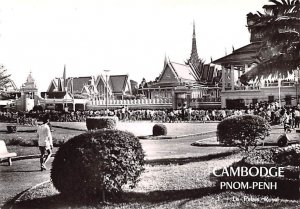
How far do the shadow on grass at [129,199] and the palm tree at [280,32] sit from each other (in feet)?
10.1

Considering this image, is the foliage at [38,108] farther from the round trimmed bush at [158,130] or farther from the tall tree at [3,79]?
the round trimmed bush at [158,130]

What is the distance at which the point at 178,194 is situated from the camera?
7.96m

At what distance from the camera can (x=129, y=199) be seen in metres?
7.70

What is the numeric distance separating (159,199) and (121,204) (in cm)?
76

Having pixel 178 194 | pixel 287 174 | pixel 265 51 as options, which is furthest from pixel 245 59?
pixel 178 194

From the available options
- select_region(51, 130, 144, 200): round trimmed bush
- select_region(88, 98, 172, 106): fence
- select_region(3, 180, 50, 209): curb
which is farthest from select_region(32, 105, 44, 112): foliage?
select_region(51, 130, 144, 200): round trimmed bush

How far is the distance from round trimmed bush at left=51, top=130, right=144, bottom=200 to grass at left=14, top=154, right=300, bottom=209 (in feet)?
1.54

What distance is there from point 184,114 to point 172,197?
18.2 meters

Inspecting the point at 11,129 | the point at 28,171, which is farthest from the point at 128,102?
the point at 28,171

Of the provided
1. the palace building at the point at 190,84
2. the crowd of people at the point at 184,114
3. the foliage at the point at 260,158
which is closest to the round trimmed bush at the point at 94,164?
the foliage at the point at 260,158

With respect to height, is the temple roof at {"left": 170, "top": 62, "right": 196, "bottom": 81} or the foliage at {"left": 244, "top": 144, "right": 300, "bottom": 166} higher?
the temple roof at {"left": 170, "top": 62, "right": 196, "bottom": 81}

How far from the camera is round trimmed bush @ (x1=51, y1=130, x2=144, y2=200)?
690 cm

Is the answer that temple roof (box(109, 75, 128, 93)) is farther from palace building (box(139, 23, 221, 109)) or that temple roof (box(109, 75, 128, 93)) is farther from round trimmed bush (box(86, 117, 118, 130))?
round trimmed bush (box(86, 117, 118, 130))

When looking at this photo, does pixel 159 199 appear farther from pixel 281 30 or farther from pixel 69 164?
pixel 281 30
